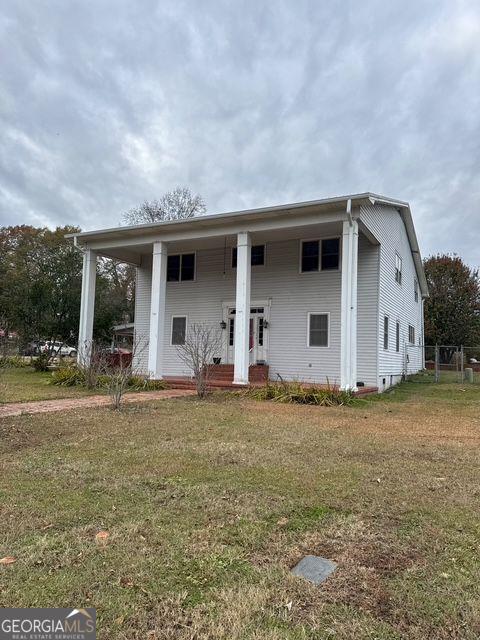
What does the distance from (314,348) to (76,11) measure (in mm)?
11028

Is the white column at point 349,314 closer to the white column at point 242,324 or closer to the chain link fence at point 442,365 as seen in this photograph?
the white column at point 242,324

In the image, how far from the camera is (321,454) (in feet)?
17.6

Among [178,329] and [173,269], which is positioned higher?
[173,269]

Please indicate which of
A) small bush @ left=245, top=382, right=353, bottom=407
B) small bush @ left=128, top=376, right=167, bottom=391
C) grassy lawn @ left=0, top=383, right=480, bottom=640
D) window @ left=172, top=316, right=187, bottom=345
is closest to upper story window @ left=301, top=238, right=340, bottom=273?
small bush @ left=245, top=382, right=353, bottom=407

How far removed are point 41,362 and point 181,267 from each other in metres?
7.15

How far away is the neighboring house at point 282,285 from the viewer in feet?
40.9

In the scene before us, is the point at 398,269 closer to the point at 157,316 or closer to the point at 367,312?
the point at 367,312

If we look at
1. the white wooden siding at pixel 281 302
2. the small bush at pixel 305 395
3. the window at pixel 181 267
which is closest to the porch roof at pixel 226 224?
the window at pixel 181 267

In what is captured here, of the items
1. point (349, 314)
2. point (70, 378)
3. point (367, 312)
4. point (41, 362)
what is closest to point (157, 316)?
point (70, 378)

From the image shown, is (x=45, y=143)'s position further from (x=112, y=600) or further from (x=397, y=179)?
(x=112, y=600)

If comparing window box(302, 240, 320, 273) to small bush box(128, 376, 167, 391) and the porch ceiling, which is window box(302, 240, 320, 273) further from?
small bush box(128, 376, 167, 391)

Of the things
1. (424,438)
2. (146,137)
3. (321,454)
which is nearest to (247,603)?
(321,454)

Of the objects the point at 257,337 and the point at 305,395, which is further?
the point at 257,337

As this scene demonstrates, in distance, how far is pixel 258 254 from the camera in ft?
51.8
